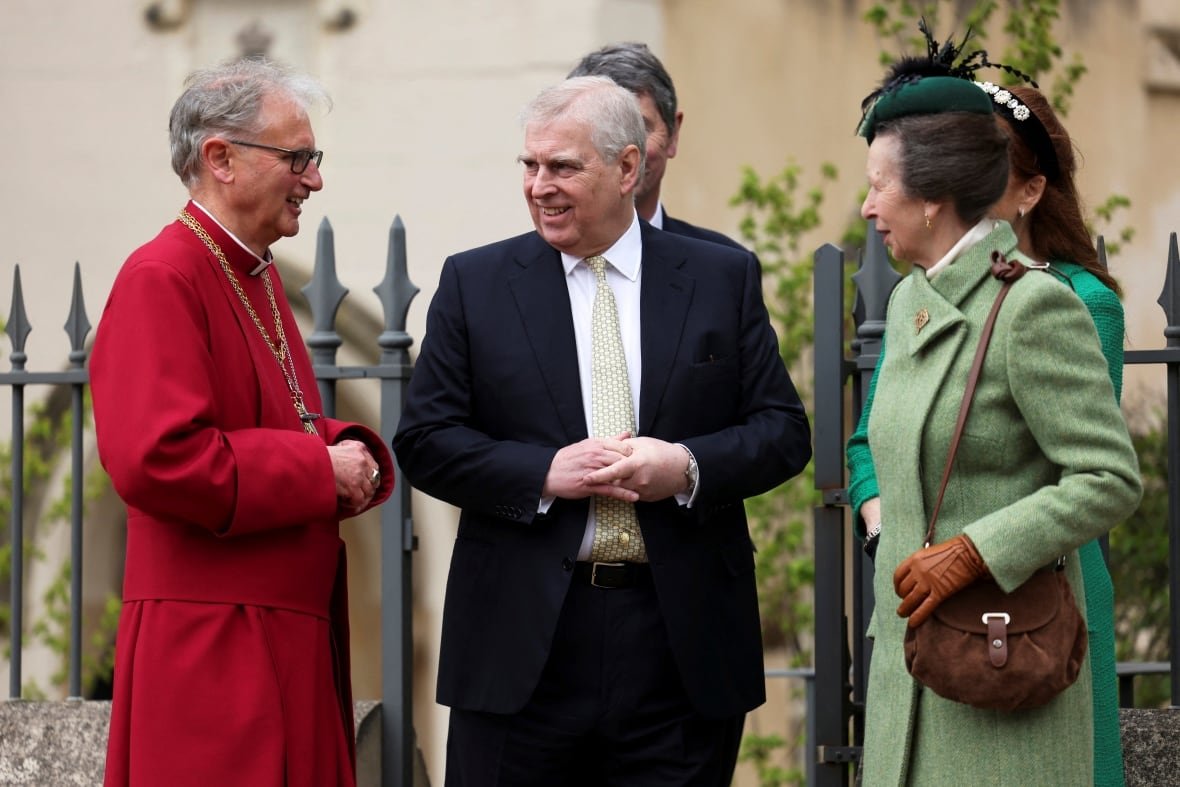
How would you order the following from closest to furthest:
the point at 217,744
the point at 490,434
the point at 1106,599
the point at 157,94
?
the point at 217,744 < the point at 1106,599 < the point at 490,434 < the point at 157,94

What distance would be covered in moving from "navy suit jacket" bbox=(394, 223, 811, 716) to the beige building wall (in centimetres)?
345

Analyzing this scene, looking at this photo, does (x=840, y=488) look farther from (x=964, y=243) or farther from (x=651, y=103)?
(x=964, y=243)

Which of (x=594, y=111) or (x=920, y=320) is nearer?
(x=920, y=320)

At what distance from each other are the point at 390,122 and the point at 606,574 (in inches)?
168

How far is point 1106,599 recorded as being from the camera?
3182mm

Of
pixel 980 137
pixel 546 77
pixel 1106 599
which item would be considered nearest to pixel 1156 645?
pixel 546 77

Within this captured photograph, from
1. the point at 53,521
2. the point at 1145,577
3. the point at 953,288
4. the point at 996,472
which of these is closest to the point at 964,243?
the point at 953,288

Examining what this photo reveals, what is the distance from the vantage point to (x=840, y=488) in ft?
14.0

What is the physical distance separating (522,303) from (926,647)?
1.16 metres

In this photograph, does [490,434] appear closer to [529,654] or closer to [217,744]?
[529,654]

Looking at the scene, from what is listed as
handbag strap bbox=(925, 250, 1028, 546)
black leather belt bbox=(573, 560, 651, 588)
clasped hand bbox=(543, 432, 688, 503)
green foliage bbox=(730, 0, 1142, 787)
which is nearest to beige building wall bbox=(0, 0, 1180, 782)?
green foliage bbox=(730, 0, 1142, 787)

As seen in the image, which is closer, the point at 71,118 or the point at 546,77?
the point at 546,77

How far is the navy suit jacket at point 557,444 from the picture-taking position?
3262mm

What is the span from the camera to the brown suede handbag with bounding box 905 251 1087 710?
2600 mm
